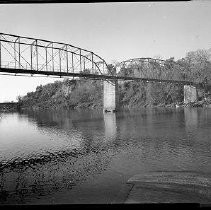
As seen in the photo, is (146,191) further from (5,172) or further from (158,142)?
(158,142)

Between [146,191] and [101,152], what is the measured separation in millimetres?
12075

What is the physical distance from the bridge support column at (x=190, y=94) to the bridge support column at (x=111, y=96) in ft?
107

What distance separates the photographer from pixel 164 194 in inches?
661

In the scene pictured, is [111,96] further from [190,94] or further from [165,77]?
[165,77]

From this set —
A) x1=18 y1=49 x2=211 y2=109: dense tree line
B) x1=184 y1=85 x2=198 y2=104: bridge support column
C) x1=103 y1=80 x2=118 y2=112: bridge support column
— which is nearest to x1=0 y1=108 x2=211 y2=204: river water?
x1=103 y1=80 x2=118 y2=112: bridge support column

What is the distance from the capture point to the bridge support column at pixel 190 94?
366ft

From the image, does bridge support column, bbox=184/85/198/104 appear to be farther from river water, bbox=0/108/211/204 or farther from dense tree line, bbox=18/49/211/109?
river water, bbox=0/108/211/204

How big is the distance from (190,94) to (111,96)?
35.4m

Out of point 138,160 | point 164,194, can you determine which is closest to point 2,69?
point 138,160

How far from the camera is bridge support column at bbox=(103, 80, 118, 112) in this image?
95.1 meters

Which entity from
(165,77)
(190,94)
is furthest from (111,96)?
(165,77)

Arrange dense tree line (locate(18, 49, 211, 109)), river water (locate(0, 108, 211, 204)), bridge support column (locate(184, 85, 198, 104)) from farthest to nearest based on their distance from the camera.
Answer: dense tree line (locate(18, 49, 211, 109)), bridge support column (locate(184, 85, 198, 104)), river water (locate(0, 108, 211, 204))

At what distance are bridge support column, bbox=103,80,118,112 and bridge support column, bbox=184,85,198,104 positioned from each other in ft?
107

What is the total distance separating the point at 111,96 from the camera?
9600 centimetres
